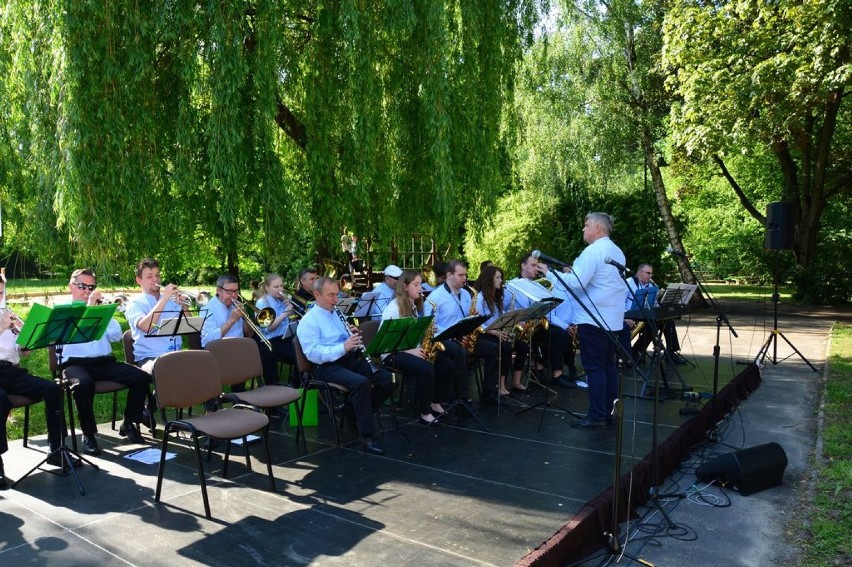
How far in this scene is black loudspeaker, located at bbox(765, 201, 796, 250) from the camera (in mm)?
9648

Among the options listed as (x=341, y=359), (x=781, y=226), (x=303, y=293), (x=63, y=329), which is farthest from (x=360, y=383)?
(x=781, y=226)

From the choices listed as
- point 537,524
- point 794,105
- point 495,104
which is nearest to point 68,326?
point 537,524

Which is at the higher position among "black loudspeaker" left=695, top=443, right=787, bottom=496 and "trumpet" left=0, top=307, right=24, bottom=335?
"trumpet" left=0, top=307, right=24, bottom=335

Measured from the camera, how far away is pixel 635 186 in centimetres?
2012

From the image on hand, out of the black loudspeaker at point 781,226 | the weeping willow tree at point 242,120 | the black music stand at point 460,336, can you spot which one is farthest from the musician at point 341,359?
the black loudspeaker at point 781,226

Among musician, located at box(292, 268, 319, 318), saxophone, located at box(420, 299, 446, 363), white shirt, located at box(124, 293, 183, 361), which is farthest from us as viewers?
musician, located at box(292, 268, 319, 318)

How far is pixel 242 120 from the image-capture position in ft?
22.5

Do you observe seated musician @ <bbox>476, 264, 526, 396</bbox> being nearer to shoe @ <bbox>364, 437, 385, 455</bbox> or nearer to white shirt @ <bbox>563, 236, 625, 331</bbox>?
white shirt @ <bbox>563, 236, 625, 331</bbox>

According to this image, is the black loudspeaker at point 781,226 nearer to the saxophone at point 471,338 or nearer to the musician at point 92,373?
the saxophone at point 471,338

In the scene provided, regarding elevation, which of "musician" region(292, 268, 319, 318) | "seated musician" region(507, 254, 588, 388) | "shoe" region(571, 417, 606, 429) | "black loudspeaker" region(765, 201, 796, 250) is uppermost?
"black loudspeaker" region(765, 201, 796, 250)

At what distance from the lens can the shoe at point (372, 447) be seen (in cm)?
558

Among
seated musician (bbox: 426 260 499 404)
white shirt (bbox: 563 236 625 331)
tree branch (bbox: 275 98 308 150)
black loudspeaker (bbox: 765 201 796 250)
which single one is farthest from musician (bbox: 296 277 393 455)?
black loudspeaker (bbox: 765 201 796 250)

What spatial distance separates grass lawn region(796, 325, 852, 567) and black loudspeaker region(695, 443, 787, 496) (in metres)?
0.31

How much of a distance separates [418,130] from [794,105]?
9075mm
